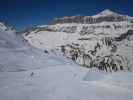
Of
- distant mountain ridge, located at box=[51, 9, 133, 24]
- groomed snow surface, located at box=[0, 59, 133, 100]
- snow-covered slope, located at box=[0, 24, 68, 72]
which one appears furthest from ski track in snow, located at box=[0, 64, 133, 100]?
distant mountain ridge, located at box=[51, 9, 133, 24]

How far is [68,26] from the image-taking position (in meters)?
100

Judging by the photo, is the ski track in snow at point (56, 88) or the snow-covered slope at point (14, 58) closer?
the ski track in snow at point (56, 88)

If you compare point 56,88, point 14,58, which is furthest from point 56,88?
point 14,58

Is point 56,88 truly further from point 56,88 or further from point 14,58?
point 14,58

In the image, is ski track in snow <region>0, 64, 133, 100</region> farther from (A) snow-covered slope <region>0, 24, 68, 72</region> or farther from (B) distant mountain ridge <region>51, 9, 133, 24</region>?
(B) distant mountain ridge <region>51, 9, 133, 24</region>

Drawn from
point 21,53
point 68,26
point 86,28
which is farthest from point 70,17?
point 21,53

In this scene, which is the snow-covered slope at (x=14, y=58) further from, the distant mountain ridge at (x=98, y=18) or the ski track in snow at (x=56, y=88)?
the distant mountain ridge at (x=98, y=18)

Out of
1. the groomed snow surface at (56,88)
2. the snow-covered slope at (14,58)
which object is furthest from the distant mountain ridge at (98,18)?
the groomed snow surface at (56,88)

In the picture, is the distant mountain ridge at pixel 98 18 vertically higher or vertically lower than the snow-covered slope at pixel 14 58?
higher

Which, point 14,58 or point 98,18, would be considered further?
point 98,18

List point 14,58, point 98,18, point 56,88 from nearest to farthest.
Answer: point 56,88
point 14,58
point 98,18

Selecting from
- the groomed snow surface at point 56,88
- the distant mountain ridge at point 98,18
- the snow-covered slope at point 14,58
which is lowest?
the groomed snow surface at point 56,88

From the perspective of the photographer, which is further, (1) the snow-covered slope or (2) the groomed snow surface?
(1) the snow-covered slope

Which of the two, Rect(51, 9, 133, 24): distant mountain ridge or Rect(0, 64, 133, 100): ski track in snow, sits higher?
Rect(51, 9, 133, 24): distant mountain ridge
